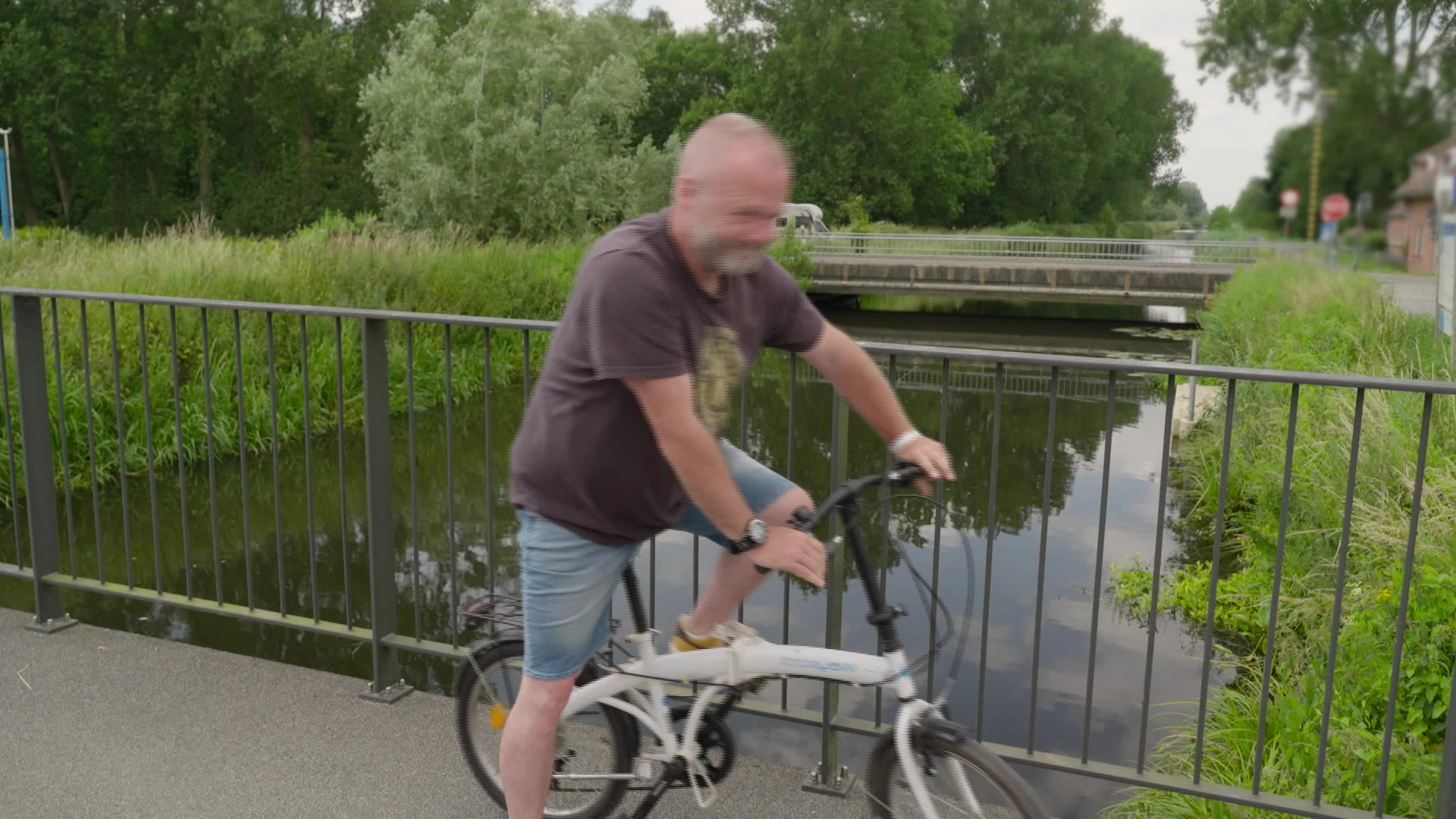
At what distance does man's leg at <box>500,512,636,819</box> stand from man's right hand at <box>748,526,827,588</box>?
383 mm

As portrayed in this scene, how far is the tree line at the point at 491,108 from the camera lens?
27172 mm

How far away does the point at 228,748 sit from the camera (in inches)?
142

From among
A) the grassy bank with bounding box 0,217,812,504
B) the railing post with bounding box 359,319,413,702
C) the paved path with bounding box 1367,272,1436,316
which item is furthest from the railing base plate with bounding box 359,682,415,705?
the grassy bank with bounding box 0,217,812,504

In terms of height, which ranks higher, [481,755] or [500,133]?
[500,133]

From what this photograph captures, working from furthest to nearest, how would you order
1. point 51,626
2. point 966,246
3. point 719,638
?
point 966,246, point 51,626, point 719,638

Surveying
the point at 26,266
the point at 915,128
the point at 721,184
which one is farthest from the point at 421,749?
the point at 915,128

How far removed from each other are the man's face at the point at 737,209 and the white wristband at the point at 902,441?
0.59m

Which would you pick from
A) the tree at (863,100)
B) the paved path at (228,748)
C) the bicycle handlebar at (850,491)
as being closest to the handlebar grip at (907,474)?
the bicycle handlebar at (850,491)

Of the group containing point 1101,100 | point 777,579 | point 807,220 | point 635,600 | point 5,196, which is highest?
point 1101,100

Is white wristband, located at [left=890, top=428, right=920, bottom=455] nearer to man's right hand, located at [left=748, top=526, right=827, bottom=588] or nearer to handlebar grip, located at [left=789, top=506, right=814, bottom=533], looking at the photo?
handlebar grip, located at [left=789, top=506, right=814, bottom=533]

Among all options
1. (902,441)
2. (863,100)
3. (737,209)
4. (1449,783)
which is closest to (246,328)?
(902,441)

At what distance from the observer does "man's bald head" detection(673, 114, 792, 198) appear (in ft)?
6.82

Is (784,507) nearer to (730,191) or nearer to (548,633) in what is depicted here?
(548,633)

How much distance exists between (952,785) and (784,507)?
66 cm
